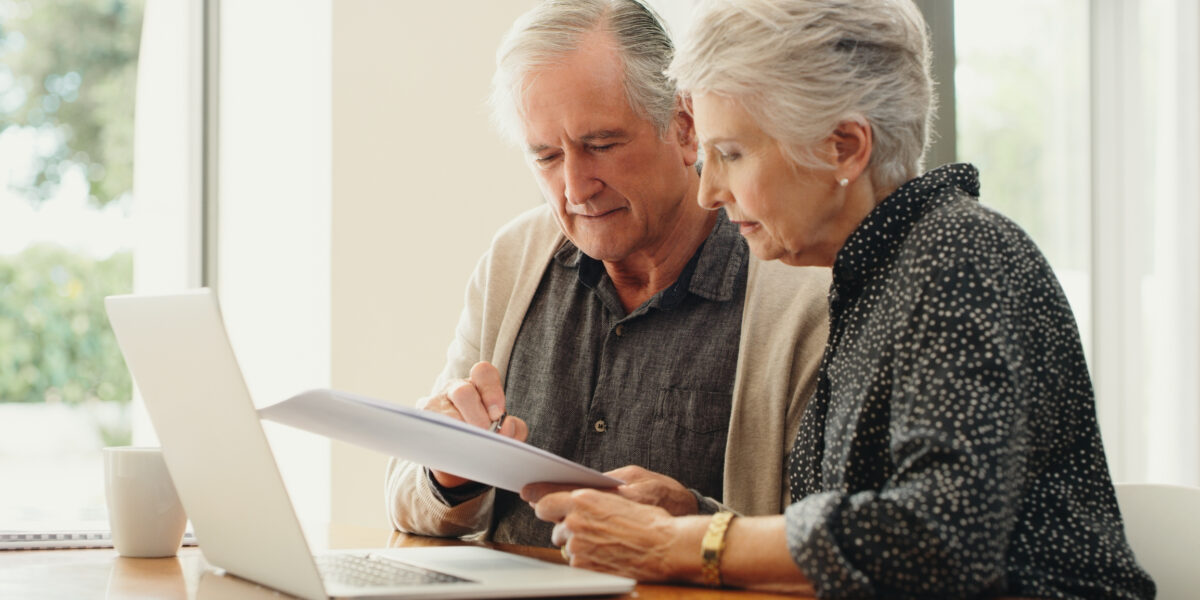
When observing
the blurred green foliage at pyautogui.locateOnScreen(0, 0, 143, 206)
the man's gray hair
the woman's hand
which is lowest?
the woman's hand

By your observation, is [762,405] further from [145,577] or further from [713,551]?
[145,577]

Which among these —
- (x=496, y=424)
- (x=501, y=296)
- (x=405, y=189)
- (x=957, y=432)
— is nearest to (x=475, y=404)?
(x=496, y=424)

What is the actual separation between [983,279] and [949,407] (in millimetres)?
128

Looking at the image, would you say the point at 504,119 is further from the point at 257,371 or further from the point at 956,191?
the point at 257,371

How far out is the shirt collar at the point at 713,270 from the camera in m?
1.77

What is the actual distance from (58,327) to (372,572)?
7.67ft

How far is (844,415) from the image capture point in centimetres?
115

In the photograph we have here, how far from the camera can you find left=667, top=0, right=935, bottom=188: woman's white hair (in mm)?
1198

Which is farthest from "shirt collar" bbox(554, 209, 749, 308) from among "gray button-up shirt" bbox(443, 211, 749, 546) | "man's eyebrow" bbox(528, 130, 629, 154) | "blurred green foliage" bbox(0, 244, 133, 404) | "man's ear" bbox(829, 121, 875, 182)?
"blurred green foliage" bbox(0, 244, 133, 404)

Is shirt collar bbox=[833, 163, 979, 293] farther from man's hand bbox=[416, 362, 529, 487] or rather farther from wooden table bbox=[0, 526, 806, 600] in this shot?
man's hand bbox=[416, 362, 529, 487]

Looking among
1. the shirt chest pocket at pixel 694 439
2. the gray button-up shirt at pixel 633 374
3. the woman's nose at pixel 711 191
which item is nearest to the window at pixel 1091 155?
the gray button-up shirt at pixel 633 374

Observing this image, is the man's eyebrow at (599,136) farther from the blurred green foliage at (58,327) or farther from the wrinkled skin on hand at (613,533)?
the blurred green foliage at (58,327)

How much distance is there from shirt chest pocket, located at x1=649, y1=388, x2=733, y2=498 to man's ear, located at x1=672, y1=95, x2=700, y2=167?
389mm

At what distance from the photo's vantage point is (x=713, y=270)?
178cm
